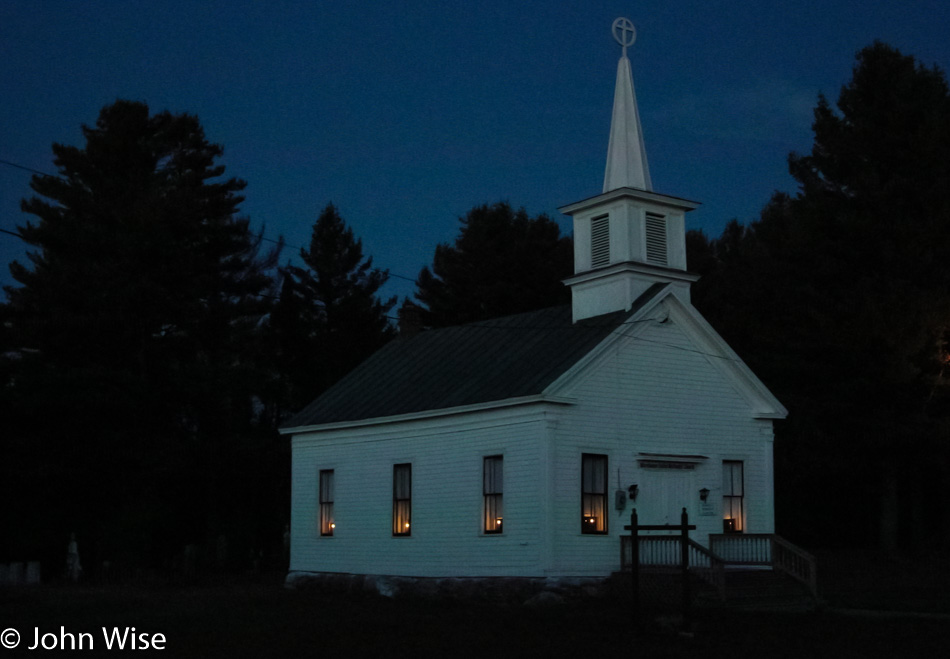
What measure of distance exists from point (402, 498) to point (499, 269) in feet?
107

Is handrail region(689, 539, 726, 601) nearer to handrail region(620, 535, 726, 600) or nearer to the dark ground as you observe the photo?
handrail region(620, 535, 726, 600)

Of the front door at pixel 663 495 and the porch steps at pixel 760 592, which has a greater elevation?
the front door at pixel 663 495

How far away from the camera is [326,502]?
32812mm

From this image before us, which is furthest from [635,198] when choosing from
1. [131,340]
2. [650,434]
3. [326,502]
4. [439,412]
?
[131,340]

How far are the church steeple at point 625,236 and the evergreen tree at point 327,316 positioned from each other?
27.8m

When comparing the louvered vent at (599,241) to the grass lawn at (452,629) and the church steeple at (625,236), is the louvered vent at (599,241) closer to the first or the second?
the church steeple at (625,236)

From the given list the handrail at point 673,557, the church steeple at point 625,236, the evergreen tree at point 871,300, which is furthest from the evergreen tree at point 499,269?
the handrail at point 673,557

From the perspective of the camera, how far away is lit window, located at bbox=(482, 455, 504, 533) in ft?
89.7

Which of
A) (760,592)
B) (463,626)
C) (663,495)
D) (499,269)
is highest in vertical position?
(499,269)

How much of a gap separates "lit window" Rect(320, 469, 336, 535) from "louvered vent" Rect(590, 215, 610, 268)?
9063 mm

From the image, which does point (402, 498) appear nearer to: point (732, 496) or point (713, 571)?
point (732, 496)

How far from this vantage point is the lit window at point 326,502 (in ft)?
107

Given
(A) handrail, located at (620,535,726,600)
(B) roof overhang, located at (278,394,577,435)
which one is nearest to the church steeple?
(B) roof overhang, located at (278,394,577,435)

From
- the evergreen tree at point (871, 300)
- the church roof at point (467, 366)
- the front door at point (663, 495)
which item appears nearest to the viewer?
the front door at point (663, 495)
